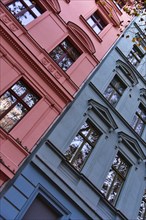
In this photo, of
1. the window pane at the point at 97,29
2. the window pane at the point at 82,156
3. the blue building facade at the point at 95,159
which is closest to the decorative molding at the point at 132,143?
the blue building facade at the point at 95,159

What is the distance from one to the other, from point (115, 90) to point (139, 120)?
1994 mm

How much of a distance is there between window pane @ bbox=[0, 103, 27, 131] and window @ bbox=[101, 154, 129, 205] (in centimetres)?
425

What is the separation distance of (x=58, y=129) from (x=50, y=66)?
7.96ft

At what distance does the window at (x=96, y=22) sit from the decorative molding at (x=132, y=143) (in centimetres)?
538

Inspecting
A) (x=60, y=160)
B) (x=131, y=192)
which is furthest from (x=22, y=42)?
(x=131, y=192)

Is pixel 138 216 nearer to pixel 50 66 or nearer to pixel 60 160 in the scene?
pixel 60 160

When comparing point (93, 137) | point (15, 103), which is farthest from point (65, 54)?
point (15, 103)

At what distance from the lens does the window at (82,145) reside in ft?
36.8

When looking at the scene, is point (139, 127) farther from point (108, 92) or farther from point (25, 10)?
point (25, 10)

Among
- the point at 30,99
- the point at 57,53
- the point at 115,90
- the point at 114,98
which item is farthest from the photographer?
the point at 115,90

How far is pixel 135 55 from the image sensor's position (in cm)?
1739

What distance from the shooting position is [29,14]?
40.3 feet

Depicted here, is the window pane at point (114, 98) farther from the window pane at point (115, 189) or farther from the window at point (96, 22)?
the window pane at point (115, 189)

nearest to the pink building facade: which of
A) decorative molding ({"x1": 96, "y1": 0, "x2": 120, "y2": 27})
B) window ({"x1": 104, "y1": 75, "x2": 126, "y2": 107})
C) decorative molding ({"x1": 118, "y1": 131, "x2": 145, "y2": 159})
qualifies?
window ({"x1": 104, "y1": 75, "x2": 126, "y2": 107})
